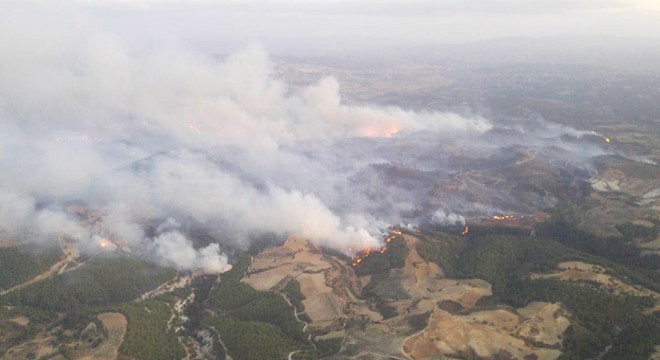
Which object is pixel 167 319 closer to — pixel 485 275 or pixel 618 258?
pixel 485 275

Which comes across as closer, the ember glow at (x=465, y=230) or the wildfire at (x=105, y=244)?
the wildfire at (x=105, y=244)

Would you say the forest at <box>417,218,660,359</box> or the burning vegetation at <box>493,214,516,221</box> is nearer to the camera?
the forest at <box>417,218,660,359</box>

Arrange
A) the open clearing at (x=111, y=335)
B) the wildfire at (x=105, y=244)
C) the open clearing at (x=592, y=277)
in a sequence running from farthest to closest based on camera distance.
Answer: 1. the wildfire at (x=105, y=244)
2. the open clearing at (x=592, y=277)
3. the open clearing at (x=111, y=335)

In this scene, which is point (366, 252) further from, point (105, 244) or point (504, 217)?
point (105, 244)

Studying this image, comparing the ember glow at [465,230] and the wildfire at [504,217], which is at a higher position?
the wildfire at [504,217]

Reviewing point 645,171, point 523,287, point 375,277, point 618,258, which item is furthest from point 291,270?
point 645,171

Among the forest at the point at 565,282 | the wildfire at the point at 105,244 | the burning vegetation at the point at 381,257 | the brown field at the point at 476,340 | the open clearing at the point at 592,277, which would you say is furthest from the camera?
the wildfire at the point at 105,244

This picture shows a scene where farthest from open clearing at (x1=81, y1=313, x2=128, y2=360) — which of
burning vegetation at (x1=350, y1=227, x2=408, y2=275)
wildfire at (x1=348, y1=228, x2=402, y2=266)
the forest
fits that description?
the forest

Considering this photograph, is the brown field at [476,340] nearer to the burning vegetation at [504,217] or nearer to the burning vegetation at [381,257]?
the burning vegetation at [381,257]

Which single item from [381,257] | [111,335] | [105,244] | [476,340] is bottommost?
[111,335]

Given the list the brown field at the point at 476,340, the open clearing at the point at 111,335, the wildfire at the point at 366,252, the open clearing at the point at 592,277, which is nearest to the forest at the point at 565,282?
the open clearing at the point at 592,277

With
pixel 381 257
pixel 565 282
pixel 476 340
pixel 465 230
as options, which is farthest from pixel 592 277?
pixel 381 257

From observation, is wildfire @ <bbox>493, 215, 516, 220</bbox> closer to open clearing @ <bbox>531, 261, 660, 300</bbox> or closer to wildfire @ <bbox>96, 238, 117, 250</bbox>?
open clearing @ <bbox>531, 261, 660, 300</bbox>
